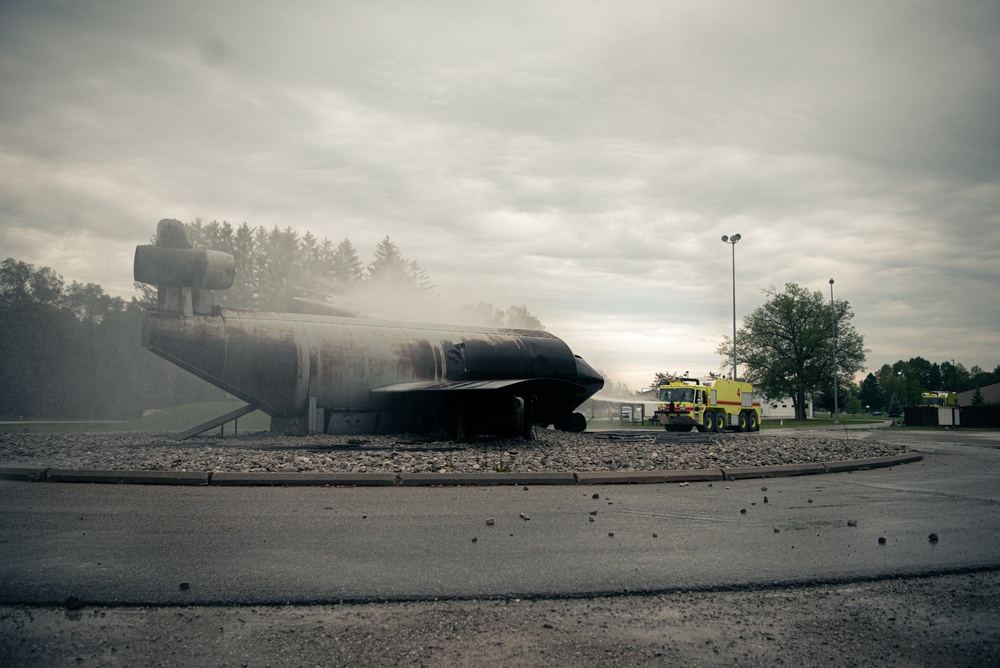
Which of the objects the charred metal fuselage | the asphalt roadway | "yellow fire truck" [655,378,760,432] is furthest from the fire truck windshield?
the asphalt roadway

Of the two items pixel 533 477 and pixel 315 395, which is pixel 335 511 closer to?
pixel 533 477

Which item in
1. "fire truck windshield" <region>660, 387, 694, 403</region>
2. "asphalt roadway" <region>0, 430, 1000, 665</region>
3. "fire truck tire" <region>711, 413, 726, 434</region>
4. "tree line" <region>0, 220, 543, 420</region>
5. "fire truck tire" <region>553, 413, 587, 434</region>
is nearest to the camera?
"asphalt roadway" <region>0, 430, 1000, 665</region>

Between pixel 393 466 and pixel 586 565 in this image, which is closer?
pixel 586 565

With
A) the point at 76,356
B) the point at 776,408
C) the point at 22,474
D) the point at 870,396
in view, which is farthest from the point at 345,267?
the point at 870,396

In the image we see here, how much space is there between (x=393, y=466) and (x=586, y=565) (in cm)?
672

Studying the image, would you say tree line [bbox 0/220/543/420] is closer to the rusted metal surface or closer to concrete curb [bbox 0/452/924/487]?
the rusted metal surface

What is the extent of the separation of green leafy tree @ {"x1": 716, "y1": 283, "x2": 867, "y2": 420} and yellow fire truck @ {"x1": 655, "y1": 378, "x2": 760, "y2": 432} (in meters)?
32.7

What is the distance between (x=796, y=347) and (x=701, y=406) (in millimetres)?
39224

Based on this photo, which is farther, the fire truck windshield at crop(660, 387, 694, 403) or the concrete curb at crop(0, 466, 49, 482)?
the fire truck windshield at crop(660, 387, 694, 403)

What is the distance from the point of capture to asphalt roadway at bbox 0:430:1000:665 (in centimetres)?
486

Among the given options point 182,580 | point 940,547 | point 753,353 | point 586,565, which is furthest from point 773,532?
point 753,353

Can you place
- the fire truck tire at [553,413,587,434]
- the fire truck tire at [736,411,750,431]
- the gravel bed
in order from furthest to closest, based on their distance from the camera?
the fire truck tire at [736,411,750,431]
the fire truck tire at [553,413,587,434]
the gravel bed

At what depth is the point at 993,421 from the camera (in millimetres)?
41219

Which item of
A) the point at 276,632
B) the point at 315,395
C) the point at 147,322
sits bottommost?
the point at 276,632
